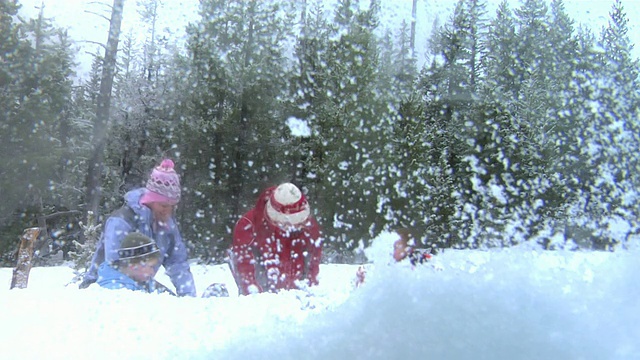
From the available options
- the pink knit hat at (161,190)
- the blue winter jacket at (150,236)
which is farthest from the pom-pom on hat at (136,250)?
the pink knit hat at (161,190)

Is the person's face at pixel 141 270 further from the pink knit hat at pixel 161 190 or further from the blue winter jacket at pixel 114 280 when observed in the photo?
the pink knit hat at pixel 161 190

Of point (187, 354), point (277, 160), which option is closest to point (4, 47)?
point (277, 160)

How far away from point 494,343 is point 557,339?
254 millimetres

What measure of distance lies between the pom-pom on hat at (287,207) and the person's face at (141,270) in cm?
90

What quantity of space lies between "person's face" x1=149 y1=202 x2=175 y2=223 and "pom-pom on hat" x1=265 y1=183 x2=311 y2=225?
2.10 feet

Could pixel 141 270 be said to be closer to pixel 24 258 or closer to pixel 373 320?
pixel 373 320

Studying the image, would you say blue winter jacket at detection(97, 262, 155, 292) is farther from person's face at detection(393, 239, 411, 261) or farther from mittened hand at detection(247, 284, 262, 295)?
person's face at detection(393, 239, 411, 261)

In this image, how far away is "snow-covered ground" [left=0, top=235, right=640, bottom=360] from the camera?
6.58 ft

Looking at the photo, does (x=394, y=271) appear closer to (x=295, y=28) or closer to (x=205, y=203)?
(x=205, y=203)

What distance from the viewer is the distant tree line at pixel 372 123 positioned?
625 inches

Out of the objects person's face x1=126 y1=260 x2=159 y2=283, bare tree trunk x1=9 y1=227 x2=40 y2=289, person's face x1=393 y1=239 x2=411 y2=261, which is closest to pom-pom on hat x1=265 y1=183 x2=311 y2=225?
person's face x1=393 y1=239 x2=411 y2=261

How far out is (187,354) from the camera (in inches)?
75.7

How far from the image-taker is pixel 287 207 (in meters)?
3.53

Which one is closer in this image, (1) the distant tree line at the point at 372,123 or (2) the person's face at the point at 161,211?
(2) the person's face at the point at 161,211
